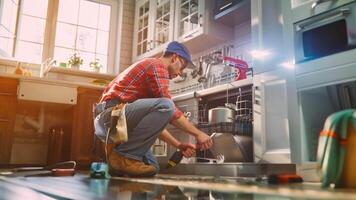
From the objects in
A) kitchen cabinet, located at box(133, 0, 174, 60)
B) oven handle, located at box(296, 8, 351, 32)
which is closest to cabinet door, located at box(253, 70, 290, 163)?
oven handle, located at box(296, 8, 351, 32)

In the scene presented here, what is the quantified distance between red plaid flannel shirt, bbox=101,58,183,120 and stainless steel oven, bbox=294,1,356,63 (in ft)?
2.49

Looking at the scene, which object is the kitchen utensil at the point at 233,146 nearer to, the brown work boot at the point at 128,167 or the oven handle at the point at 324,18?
the brown work boot at the point at 128,167

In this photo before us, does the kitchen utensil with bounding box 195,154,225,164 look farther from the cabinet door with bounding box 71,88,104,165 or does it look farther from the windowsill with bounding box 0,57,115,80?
the windowsill with bounding box 0,57,115,80

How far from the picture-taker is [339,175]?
49.5 inches

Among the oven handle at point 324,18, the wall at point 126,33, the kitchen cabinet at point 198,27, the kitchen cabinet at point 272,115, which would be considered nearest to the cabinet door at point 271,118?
the kitchen cabinet at point 272,115

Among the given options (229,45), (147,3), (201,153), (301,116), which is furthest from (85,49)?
(301,116)

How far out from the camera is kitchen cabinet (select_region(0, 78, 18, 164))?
3379 millimetres

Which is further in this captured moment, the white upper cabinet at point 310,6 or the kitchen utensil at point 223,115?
the kitchen utensil at point 223,115

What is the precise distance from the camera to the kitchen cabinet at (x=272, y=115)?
2.09 metres

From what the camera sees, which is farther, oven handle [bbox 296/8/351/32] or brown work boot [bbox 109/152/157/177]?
brown work boot [bbox 109/152/157/177]

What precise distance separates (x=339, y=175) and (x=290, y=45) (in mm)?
989

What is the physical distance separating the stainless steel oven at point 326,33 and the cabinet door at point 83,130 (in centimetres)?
240

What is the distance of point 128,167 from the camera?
1927 mm

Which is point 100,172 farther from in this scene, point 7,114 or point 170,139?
point 7,114
